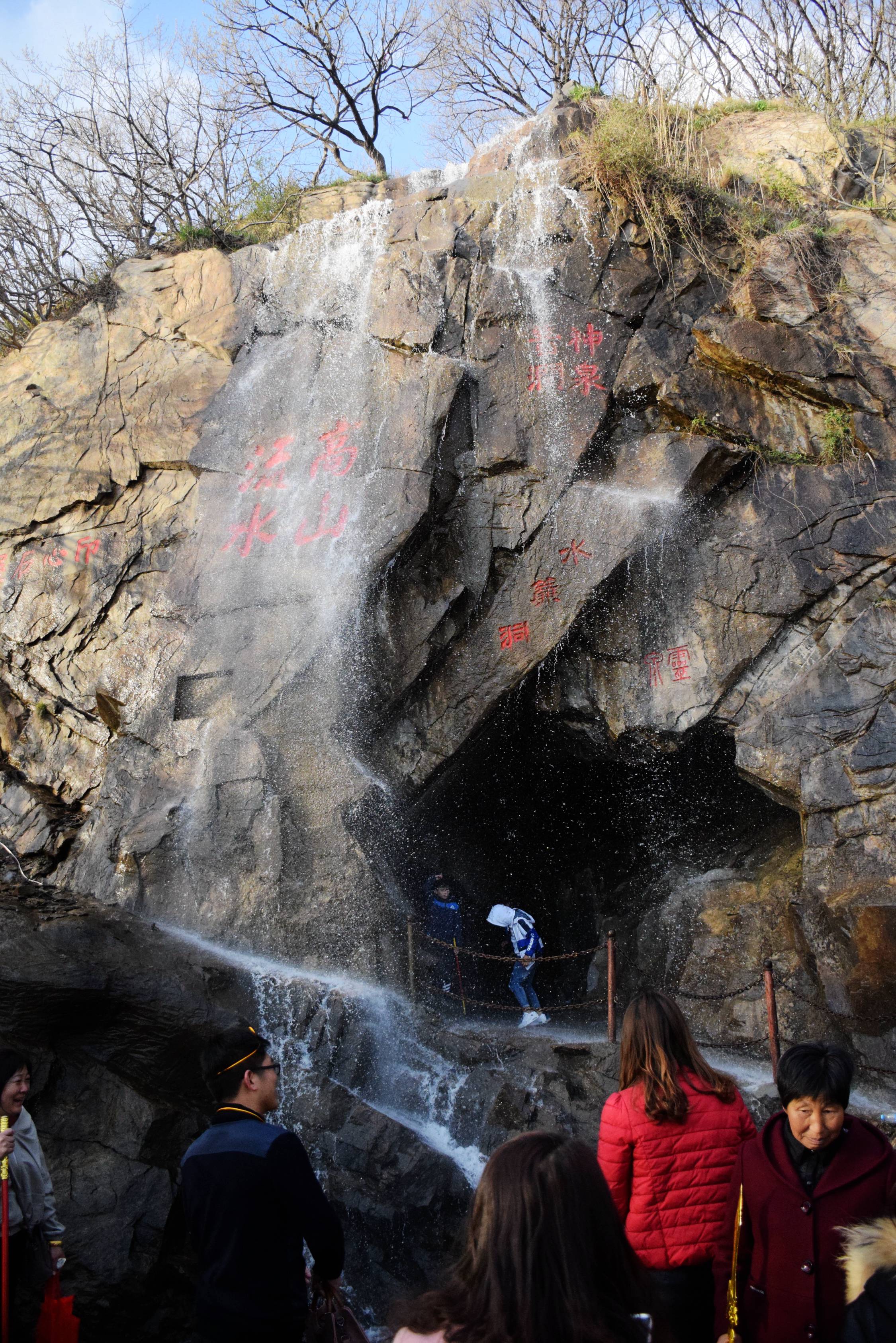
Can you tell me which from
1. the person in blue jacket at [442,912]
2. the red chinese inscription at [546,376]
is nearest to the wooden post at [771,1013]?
the person in blue jacket at [442,912]

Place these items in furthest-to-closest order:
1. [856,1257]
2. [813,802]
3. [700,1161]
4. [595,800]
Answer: [595,800], [813,802], [700,1161], [856,1257]

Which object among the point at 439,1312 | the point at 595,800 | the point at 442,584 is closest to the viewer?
the point at 439,1312

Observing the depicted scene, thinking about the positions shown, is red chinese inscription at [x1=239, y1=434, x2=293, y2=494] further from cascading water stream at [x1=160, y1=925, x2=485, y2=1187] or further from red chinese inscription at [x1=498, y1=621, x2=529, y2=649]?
cascading water stream at [x1=160, y1=925, x2=485, y2=1187]

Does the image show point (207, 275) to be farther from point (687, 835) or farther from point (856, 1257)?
point (856, 1257)

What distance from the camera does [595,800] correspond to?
10.9 m

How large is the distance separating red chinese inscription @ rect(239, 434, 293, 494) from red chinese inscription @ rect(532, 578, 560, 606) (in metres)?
2.62

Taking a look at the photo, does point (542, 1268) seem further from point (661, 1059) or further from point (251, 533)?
point (251, 533)

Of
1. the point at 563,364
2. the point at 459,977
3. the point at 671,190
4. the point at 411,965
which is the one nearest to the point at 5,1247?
the point at 411,965

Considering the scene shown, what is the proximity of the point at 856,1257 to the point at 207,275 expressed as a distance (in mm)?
10539

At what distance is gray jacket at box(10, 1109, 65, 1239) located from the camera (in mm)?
3391

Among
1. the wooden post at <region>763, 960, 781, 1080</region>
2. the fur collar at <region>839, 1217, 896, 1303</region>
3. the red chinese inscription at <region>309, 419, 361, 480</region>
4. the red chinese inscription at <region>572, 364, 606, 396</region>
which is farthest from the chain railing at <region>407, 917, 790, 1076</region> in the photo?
the red chinese inscription at <region>572, 364, 606, 396</region>

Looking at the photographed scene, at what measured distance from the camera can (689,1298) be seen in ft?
9.29

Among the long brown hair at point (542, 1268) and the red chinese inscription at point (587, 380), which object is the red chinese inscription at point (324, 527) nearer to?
the red chinese inscription at point (587, 380)

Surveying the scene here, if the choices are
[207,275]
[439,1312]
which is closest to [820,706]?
[439,1312]
